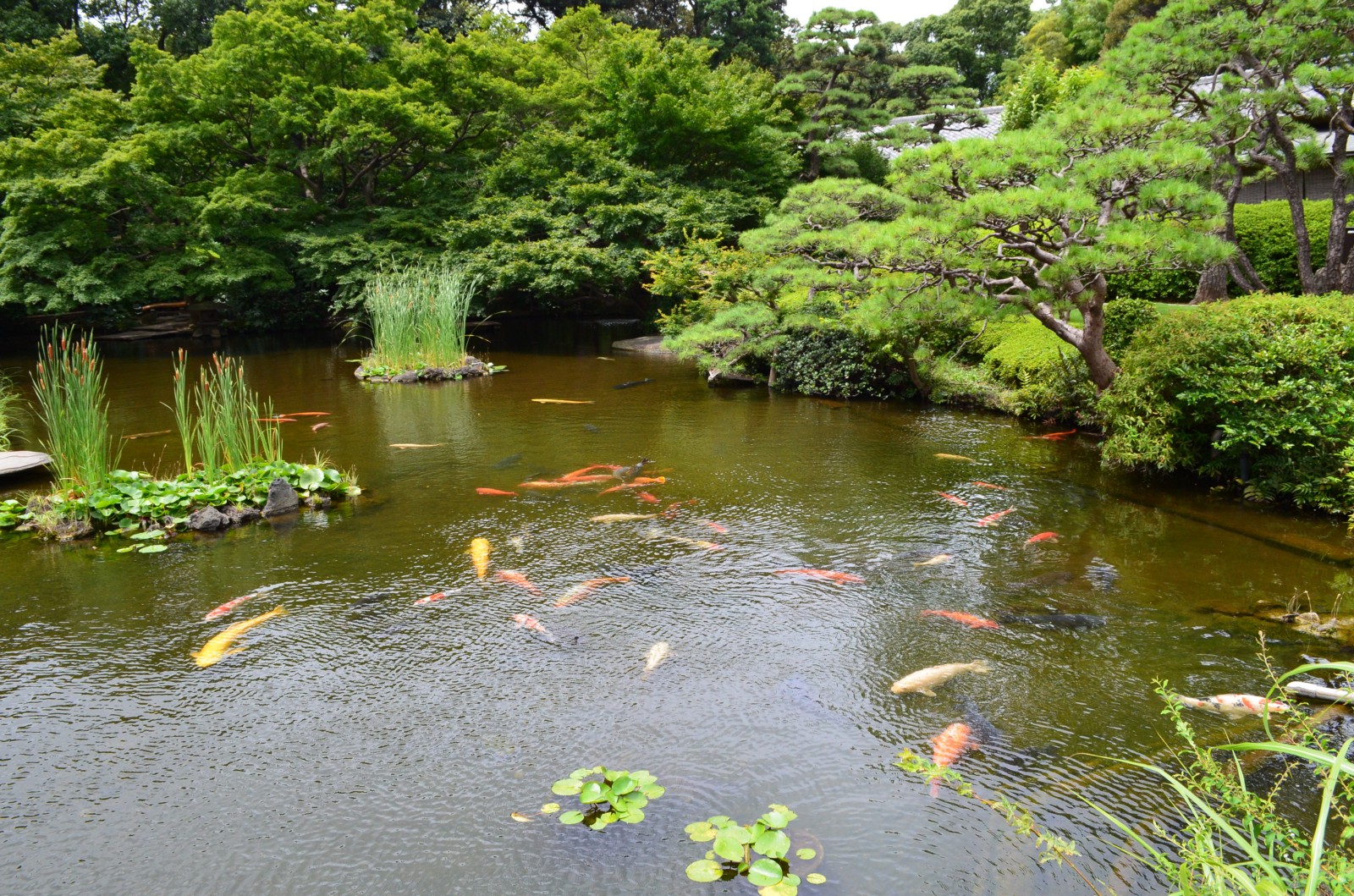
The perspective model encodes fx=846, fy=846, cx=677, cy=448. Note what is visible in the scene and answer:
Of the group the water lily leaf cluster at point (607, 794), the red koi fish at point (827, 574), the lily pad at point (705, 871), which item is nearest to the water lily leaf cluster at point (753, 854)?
the lily pad at point (705, 871)

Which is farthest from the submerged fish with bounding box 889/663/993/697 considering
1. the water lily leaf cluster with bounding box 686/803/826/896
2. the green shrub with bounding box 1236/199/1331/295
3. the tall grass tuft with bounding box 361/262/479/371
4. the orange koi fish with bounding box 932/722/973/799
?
the tall grass tuft with bounding box 361/262/479/371

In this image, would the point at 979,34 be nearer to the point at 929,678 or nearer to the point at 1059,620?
the point at 1059,620

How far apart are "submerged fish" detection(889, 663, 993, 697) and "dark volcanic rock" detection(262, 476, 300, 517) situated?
4308 millimetres

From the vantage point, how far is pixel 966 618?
4.04 m

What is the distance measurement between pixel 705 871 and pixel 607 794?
445mm

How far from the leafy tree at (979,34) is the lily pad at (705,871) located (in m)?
29.1

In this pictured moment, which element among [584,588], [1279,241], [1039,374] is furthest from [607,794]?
[1279,241]

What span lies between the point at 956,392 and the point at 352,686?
7.05 metres

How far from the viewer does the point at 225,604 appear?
4.37 meters

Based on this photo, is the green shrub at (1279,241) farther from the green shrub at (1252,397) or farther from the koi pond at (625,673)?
the koi pond at (625,673)

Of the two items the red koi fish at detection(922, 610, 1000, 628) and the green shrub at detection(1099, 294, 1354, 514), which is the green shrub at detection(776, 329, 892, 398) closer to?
the green shrub at detection(1099, 294, 1354, 514)

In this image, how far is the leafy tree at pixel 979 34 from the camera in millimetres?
27500

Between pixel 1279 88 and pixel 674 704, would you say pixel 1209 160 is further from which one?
pixel 674 704

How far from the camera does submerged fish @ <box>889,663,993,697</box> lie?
3.45 meters
